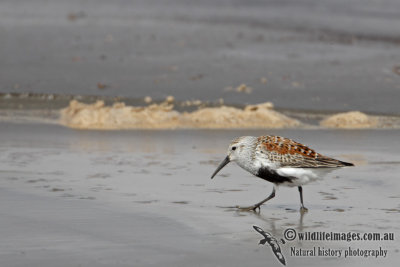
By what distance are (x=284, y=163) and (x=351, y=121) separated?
599 cm

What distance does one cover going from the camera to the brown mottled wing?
7720 mm

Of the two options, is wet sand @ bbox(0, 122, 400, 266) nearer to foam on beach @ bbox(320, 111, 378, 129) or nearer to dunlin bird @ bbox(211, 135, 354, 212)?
dunlin bird @ bbox(211, 135, 354, 212)

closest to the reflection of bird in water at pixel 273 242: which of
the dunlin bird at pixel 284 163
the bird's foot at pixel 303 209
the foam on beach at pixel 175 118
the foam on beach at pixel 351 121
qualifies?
the bird's foot at pixel 303 209

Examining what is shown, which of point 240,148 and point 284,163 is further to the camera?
point 240,148

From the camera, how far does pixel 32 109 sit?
15.0 metres

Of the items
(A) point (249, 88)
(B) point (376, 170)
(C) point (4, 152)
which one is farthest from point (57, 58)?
(B) point (376, 170)

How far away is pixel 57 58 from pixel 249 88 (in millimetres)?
4113

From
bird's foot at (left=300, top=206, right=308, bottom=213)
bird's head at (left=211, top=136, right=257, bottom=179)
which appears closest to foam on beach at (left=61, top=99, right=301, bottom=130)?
bird's head at (left=211, top=136, right=257, bottom=179)

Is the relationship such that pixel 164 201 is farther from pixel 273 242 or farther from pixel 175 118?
pixel 175 118

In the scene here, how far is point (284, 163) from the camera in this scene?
777 cm

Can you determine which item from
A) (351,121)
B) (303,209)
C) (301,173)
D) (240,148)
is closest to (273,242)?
(303,209)

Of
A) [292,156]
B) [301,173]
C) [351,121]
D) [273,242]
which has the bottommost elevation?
[351,121]

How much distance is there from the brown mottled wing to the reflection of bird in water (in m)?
1.08

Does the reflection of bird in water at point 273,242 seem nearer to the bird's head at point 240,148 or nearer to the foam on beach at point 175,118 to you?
the bird's head at point 240,148
